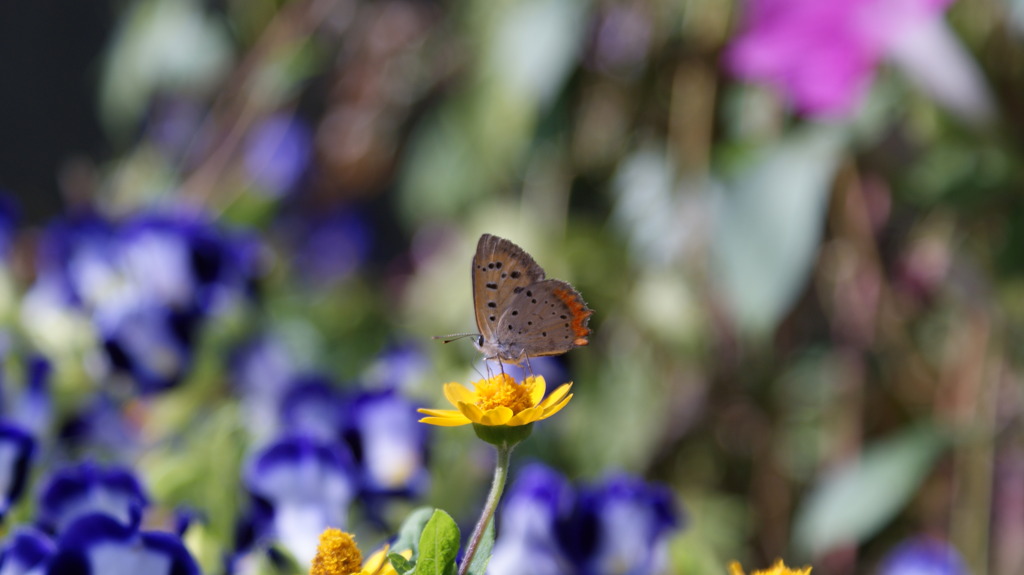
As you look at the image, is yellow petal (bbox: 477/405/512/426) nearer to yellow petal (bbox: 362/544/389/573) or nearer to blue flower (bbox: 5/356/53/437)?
yellow petal (bbox: 362/544/389/573)

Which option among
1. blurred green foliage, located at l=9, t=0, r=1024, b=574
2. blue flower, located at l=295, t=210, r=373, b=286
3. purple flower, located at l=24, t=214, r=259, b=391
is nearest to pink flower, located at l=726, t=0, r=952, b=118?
blurred green foliage, located at l=9, t=0, r=1024, b=574

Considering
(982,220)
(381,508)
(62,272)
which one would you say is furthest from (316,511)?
(982,220)

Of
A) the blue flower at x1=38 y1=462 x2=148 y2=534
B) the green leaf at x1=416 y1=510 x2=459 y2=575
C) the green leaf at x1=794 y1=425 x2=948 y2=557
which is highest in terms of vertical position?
the green leaf at x1=794 y1=425 x2=948 y2=557

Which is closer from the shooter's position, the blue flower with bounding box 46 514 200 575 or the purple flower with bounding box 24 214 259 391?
the blue flower with bounding box 46 514 200 575

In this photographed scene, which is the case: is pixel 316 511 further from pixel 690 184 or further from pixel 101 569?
pixel 690 184

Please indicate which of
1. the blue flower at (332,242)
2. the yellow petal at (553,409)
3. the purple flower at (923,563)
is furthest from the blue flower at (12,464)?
the blue flower at (332,242)

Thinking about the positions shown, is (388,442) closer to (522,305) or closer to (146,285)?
(522,305)
